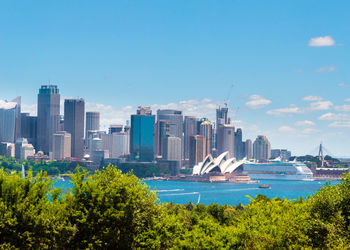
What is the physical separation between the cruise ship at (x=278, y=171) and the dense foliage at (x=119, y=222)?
147m

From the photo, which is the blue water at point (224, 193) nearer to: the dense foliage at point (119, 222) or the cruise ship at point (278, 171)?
the cruise ship at point (278, 171)

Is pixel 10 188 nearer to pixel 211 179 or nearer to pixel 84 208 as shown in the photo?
pixel 84 208

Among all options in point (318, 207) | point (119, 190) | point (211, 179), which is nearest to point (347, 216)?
point (318, 207)

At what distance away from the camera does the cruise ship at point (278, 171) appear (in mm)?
164500

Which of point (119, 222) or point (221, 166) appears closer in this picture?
point (119, 222)

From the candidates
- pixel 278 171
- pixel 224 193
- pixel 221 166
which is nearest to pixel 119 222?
pixel 224 193

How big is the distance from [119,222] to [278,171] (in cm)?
15128

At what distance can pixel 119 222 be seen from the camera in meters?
19.8

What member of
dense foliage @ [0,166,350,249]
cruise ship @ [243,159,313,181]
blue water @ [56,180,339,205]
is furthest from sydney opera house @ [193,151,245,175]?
dense foliage @ [0,166,350,249]

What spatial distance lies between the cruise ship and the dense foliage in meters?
147

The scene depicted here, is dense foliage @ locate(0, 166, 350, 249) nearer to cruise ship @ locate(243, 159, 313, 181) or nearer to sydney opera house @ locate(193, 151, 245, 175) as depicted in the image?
sydney opera house @ locate(193, 151, 245, 175)

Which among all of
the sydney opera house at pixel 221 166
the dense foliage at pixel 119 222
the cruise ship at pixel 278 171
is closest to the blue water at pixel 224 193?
the cruise ship at pixel 278 171

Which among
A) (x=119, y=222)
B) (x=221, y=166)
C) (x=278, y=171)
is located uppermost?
(x=221, y=166)

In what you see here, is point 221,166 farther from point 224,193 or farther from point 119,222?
point 119,222
